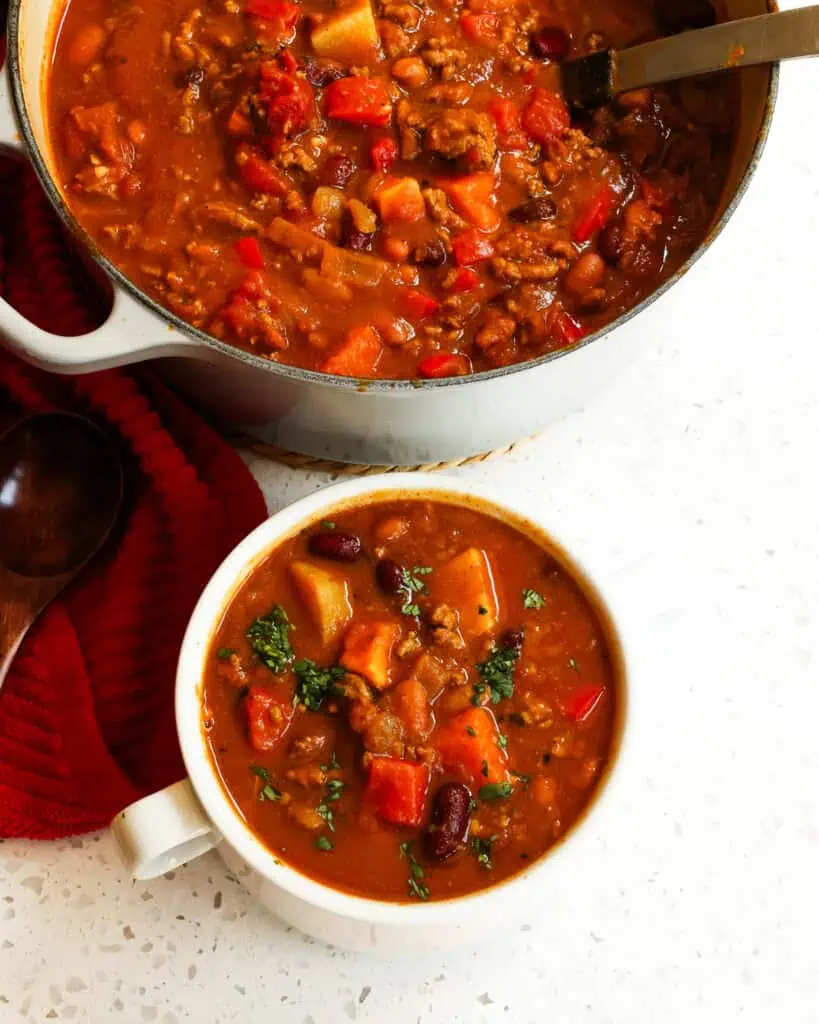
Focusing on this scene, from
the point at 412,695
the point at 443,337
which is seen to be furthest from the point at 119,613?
the point at 443,337

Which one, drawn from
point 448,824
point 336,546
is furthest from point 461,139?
point 448,824

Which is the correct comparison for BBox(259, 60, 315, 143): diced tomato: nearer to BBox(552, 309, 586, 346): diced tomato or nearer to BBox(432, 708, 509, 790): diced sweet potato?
BBox(552, 309, 586, 346): diced tomato

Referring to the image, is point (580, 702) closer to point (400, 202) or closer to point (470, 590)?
point (470, 590)


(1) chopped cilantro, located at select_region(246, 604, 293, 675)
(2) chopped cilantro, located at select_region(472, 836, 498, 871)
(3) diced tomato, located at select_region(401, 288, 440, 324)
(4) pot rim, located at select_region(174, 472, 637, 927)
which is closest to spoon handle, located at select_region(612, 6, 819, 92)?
(3) diced tomato, located at select_region(401, 288, 440, 324)

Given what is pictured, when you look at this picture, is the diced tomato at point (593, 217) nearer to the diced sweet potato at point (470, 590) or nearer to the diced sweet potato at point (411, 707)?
the diced sweet potato at point (470, 590)

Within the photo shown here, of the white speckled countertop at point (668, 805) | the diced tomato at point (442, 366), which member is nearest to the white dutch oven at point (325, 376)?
the diced tomato at point (442, 366)
